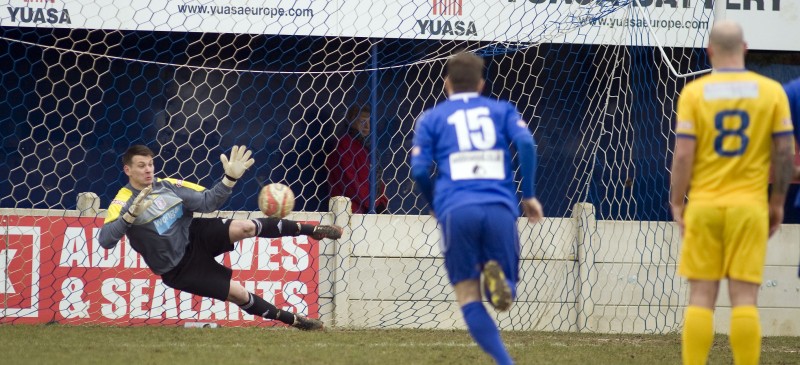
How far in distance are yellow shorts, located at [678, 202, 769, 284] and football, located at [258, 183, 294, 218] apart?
3283 mm

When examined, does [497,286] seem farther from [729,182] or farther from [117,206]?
[117,206]

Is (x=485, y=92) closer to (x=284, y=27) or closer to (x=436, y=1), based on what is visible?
(x=436, y=1)

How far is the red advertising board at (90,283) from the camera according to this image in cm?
827

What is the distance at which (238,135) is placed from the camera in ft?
34.2

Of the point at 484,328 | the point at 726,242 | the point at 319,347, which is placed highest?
the point at 726,242

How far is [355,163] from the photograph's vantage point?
388 inches

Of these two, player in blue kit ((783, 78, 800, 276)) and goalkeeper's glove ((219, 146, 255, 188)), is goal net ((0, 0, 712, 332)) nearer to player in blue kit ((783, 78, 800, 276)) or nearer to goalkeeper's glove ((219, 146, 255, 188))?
goalkeeper's glove ((219, 146, 255, 188))

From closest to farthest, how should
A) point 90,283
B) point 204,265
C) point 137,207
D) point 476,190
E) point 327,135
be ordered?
1. point 476,190
2. point 137,207
3. point 204,265
4. point 90,283
5. point 327,135

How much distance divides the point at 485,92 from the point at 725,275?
19.7ft

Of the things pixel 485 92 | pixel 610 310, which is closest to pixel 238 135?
pixel 485 92

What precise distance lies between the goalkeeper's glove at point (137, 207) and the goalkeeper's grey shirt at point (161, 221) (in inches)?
4.4

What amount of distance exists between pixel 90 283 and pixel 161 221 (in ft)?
4.54

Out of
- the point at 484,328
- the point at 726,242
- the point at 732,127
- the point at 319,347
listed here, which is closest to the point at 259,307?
the point at 319,347

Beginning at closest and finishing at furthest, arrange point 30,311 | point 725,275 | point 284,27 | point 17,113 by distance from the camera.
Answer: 1. point 725,275
2. point 30,311
3. point 284,27
4. point 17,113
